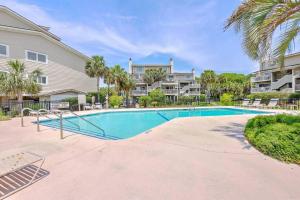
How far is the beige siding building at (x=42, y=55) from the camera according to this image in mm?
19000

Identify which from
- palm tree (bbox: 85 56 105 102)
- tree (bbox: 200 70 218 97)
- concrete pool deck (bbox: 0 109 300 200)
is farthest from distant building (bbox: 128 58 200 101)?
concrete pool deck (bbox: 0 109 300 200)

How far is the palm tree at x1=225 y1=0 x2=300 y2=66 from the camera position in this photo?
4363mm

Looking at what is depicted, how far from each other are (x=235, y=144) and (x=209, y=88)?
1616 inches

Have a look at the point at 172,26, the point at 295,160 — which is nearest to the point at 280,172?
the point at 295,160

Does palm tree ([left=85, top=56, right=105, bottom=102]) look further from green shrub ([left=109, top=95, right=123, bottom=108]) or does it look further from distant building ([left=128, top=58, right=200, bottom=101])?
distant building ([left=128, top=58, right=200, bottom=101])

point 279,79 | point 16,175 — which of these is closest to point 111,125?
point 16,175

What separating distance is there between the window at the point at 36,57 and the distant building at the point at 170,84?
66.1 ft

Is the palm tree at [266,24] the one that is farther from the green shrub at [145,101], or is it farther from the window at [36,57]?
the window at [36,57]

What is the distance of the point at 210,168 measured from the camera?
3893 millimetres

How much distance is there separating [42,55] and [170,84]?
28.7m

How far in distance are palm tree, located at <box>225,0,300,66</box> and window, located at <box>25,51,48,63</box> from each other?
22869mm

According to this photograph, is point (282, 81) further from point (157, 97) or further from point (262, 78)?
point (157, 97)

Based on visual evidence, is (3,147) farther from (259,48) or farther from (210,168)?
(259,48)

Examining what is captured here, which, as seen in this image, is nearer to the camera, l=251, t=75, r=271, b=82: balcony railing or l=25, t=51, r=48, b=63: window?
l=25, t=51, r=48, b=63: window
